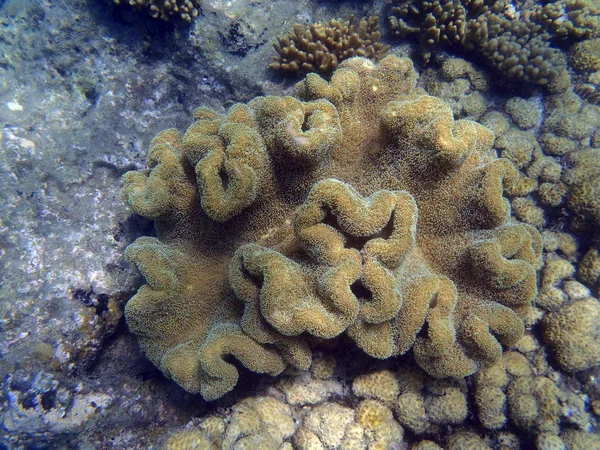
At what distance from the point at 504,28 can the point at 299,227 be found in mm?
4346

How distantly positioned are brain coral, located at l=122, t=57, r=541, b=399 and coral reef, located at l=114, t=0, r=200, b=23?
1.90 m

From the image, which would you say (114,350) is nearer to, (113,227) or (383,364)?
(113,227)

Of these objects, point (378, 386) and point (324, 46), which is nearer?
point (378, 386)

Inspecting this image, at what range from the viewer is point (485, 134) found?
3.40 m

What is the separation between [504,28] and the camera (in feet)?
15.8

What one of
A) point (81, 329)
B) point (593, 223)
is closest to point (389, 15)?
point (593, 223)

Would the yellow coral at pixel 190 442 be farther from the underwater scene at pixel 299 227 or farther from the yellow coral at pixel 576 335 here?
the yellow coral at pixel 576 335

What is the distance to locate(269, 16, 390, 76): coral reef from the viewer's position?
450cm

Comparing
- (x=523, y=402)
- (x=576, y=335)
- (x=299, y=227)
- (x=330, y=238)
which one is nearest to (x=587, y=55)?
(x=576, y=335)

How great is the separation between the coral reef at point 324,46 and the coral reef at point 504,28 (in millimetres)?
441

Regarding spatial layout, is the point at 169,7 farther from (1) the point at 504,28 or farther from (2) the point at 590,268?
(2) the point at 590,268

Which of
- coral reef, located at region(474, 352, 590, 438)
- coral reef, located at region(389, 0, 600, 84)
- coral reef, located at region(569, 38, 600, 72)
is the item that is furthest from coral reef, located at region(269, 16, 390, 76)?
coral reef, located at region(474, 352, 590, 438)

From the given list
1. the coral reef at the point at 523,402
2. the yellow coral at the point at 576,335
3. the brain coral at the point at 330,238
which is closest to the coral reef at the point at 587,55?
the brain coral at the point at 330,238

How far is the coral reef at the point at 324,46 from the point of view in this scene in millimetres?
4500
